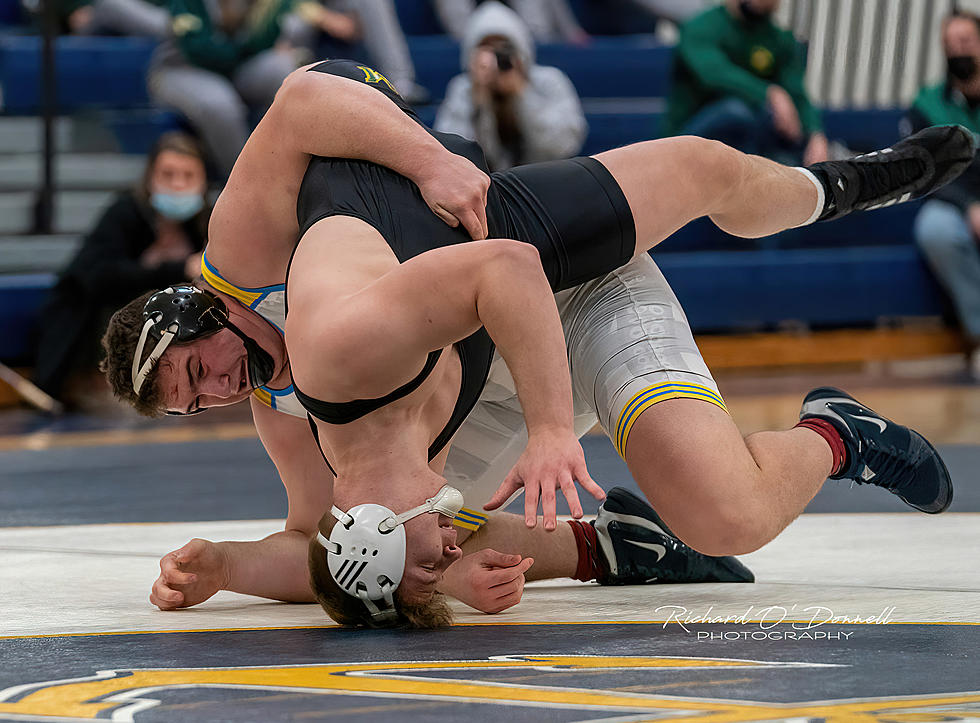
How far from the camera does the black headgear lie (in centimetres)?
222

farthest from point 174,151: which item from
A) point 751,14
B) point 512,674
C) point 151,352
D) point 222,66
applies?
point 512,674

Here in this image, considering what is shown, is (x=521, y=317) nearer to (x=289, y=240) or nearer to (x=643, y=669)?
(x=643, y=669)

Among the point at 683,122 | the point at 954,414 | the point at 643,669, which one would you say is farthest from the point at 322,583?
the point at 683,122

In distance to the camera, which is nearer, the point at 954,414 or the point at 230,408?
the point at 954,414

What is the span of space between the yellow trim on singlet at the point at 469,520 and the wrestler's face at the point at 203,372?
1.37 ft

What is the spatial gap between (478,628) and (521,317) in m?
0.48

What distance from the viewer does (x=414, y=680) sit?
164cm

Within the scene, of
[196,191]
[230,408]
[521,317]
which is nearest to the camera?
[521,317]

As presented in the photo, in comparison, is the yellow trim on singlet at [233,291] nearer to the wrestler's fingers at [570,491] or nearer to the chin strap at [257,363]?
the chin strap at [257,363]

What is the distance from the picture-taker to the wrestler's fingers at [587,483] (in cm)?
165

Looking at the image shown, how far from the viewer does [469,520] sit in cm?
242

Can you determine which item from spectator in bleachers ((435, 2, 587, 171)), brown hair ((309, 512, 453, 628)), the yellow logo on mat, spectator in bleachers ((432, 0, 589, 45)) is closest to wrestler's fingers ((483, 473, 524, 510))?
the yellow logo on mat

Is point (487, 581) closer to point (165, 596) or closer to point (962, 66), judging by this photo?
point (165, 596)

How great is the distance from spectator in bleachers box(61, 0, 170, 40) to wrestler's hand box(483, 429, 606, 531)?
5.56 metres
